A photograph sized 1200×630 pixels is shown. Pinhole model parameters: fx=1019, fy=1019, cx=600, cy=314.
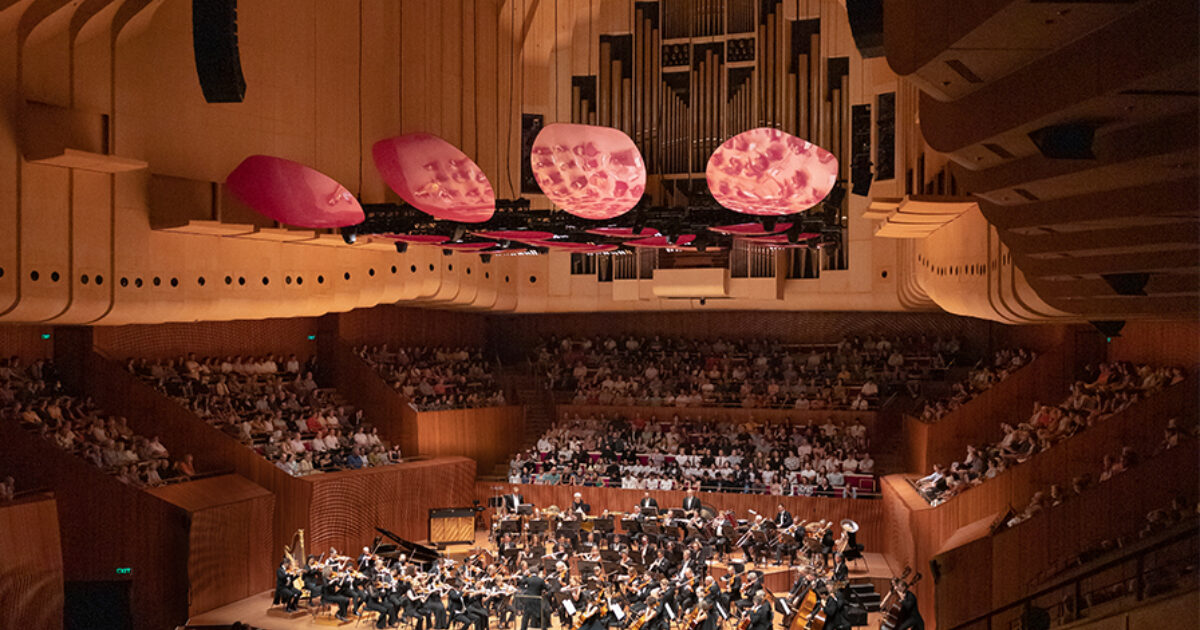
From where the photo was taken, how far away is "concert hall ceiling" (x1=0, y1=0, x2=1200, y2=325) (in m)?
3.51

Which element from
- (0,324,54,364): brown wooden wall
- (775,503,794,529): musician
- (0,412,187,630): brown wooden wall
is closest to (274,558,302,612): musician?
(0,412,187,630): brown wooden wall

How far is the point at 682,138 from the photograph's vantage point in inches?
763

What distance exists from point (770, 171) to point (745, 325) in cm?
1433

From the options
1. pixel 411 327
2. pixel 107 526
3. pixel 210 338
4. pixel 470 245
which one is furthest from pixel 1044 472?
pixel 411 327

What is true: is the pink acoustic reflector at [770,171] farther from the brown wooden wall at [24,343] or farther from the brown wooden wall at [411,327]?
the brown wooden wall at [411,327]

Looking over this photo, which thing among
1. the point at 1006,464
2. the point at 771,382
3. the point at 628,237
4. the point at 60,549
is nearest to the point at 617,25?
the point at 771,382

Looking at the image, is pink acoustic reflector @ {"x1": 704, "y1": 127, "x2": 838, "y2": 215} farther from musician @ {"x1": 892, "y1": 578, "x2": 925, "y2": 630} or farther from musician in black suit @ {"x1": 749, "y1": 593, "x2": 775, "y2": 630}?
musician in black suit @ {"x1": 749, "y1": 593, "x2": 775, "y2": 630}

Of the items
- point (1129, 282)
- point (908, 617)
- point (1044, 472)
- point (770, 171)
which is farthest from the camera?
point (1044, 472)

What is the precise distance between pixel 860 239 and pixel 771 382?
10.5 feet

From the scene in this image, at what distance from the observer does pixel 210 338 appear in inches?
678

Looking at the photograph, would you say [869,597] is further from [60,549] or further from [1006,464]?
[60,549]

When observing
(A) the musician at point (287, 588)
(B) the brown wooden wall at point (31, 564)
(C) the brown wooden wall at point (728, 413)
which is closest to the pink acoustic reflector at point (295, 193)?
(B) the brown wooden wall at point (31, 564)

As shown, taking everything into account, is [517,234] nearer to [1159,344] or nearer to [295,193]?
[295,193]

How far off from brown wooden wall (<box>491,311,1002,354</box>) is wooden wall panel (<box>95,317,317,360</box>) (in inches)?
232
